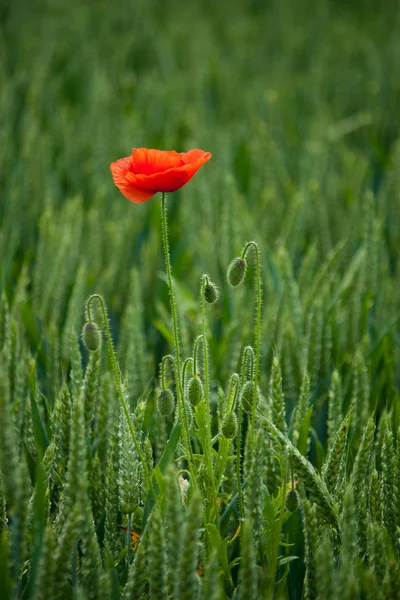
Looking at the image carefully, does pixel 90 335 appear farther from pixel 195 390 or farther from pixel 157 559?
pixel 157 559

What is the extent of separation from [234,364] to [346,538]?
22.0 inches

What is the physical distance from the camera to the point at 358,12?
4.86 meters

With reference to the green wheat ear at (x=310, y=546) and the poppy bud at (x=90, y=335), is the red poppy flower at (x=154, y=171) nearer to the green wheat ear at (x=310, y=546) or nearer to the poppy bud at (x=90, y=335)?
the poppy bud at (x=90, y=335)

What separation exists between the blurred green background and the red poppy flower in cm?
43

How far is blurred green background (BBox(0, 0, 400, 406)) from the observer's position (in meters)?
1.46

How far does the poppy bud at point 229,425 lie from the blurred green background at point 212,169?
408mm

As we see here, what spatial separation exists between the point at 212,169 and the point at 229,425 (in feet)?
5.28

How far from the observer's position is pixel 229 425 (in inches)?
33.6

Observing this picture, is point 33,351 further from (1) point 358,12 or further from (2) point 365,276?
(1) point 358,12

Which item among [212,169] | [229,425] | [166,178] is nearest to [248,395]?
[229,425]

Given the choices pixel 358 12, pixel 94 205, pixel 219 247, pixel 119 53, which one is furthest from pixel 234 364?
pixel 358 12

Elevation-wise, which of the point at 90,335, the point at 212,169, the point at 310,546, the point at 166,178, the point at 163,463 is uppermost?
the point at 212,169

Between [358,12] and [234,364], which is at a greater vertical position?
[358,12]

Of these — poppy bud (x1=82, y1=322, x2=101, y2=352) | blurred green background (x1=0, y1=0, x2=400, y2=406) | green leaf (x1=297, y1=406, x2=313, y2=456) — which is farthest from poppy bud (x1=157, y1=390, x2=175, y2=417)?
blurred green background (x1=0, y1=0, x2=400, y2=406)
